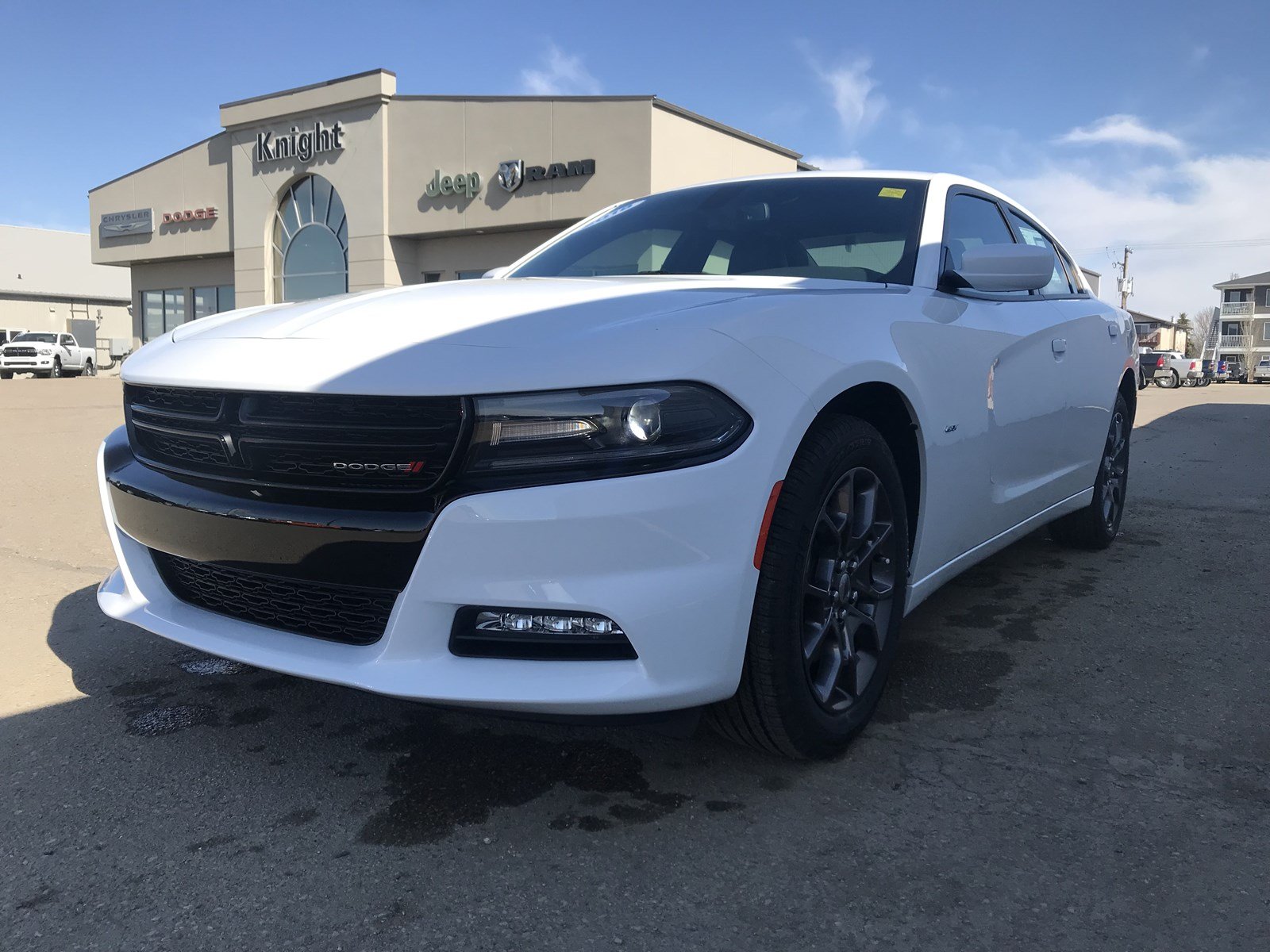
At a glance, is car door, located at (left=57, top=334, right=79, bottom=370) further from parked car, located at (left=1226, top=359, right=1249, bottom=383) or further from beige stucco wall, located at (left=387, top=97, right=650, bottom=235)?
parked car, located at (left=1226, top=359, right=1249, bottom=383)

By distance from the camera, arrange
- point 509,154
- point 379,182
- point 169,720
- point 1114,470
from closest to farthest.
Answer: point 169,720, point 1114,470, point 509,154, point 379,182

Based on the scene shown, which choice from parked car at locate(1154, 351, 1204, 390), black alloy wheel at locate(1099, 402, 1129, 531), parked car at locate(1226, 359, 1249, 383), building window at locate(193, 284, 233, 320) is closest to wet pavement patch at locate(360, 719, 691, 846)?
black alloy wheel at locate(1099, 402, 1129, 531)

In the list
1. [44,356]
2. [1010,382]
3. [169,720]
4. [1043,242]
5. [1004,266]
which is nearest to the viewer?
[169,720]

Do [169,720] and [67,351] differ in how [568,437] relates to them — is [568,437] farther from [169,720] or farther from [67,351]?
[67,351]

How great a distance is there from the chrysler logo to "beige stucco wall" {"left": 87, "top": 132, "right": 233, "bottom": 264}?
36.1 feet

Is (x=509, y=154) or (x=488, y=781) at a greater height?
(x=509, y=154)

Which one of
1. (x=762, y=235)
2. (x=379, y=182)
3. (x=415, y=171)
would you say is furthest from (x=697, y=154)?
(x=762, y=235)

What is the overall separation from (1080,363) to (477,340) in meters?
2.83

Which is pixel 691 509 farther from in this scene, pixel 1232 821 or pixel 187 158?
pixel 187 158

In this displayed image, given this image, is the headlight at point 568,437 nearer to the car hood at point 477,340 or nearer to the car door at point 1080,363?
the car hood at point 477,340

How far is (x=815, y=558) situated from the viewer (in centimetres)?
224


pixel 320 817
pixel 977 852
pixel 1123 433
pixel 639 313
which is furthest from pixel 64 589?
pixel 1123 433

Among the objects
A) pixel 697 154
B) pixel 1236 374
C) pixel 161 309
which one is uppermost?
pixel 697 154

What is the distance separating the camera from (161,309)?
33.5 metres
